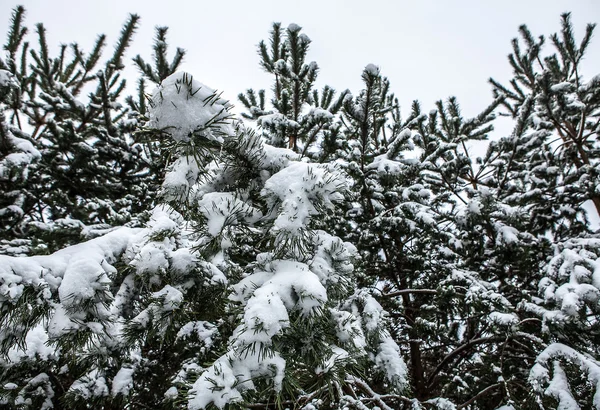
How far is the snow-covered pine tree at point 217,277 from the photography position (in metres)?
1.49

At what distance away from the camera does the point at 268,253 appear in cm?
201

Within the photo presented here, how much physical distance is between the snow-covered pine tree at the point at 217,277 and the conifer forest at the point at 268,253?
0.01 metres

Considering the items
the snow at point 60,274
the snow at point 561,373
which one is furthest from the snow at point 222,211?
the snow at point 561,373

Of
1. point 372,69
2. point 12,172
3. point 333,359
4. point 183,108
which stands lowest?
point 333,359

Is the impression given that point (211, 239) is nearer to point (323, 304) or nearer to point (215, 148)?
point (215, 148)

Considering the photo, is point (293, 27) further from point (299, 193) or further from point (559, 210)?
point (559, 210)

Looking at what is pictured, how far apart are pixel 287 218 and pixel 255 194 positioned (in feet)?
1.59

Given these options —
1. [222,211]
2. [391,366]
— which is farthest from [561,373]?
[222,211]

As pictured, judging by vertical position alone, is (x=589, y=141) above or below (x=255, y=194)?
above

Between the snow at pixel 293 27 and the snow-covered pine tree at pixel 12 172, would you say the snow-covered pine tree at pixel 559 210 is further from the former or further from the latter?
the snow-covered pine tree at pixel 12 172

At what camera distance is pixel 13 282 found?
1.47m

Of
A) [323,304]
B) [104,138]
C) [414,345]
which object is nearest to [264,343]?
[323,304]

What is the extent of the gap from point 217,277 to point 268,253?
37 centimetres

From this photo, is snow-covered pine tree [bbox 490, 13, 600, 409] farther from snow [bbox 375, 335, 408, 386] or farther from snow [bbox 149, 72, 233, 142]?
snow [bbox 149, 72, 233, 142]
